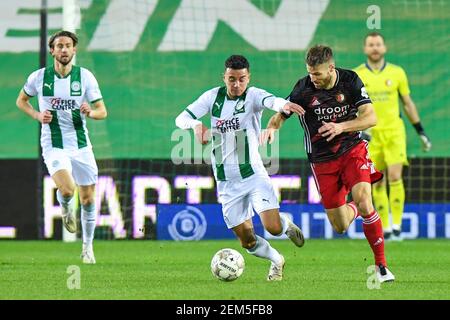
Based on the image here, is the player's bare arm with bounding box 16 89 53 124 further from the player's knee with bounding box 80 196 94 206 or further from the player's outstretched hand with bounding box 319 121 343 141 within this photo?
the player's outstretched hand with bounding box 319 121 343 141

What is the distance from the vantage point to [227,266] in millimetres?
9492

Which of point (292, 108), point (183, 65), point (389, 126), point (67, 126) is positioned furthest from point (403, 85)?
point (292, 108)

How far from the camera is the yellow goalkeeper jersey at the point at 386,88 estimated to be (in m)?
14.9

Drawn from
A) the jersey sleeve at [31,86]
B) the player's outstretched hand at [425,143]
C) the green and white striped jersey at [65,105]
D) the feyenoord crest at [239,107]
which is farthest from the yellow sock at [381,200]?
the feyenoord crest at [239,107]

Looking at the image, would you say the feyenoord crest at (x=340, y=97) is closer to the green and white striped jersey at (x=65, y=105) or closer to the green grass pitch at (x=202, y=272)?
the green grass pitch at (x=202, y=272)

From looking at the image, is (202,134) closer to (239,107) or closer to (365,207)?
(239,107)

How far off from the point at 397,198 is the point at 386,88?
137 cm

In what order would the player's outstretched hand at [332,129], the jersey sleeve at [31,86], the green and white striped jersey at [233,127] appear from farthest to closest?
the jersey sleeve at [31,86] < the green and white striped jersey at [233,127] < the player's outstretched hand at [332,129]

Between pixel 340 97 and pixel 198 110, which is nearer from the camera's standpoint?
pixel 340 97

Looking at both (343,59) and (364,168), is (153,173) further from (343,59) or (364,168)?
(364,168)

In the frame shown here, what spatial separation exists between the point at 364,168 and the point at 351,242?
5770mm

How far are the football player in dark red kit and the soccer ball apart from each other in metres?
0.97

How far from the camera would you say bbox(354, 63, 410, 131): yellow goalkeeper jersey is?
14.9 meters
